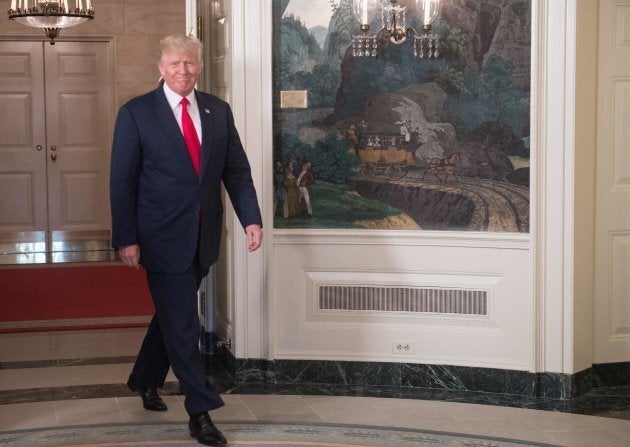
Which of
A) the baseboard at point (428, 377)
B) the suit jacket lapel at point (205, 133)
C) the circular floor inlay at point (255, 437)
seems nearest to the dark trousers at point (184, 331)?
the circular floor inlay at point (255, 437)

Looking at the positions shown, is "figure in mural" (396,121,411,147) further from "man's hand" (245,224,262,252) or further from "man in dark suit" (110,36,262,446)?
"man in dark suit" (110,36,262,446)

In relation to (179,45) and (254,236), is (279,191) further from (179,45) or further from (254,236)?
(179,45)

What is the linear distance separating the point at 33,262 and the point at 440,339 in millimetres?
6095

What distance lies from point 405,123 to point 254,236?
1.20 meters

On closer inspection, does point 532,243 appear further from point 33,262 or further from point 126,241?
point 33,262

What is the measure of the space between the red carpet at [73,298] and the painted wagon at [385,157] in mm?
2664

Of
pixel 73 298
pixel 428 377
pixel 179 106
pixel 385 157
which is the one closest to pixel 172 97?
pixel 179 106

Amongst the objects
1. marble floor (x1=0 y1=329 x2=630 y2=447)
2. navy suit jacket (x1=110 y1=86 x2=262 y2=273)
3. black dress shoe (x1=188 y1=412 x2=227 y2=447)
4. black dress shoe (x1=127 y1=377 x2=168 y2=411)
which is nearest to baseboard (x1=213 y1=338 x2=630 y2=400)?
marble floor (x1=0 y1=329 x2=630 y2=447)

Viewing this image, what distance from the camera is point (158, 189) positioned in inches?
174

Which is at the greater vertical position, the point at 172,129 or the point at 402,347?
the point at 172,129

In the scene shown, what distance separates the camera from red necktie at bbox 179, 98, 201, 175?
447cm

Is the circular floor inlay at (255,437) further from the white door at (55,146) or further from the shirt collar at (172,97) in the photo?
the white door at (55,146)

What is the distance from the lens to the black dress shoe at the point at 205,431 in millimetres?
4387

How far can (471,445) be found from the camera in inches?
174
